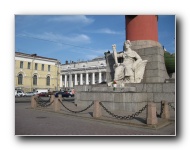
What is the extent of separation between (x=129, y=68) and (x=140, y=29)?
1.97m

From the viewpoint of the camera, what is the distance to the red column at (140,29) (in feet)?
29.7

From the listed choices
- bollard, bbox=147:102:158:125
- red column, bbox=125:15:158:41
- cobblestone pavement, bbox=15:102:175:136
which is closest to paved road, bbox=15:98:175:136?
cobblestone pavement, bbox=15:102:175:136

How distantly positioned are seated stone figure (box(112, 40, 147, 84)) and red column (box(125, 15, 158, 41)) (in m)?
0.70

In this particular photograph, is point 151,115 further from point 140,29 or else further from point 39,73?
point 140,29

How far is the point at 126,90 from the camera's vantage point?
8.09 meters

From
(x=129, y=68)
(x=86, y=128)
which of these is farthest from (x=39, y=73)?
(x=129, y=68)

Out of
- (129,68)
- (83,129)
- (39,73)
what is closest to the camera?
(83,129)

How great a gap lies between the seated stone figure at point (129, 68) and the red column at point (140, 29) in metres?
0.70

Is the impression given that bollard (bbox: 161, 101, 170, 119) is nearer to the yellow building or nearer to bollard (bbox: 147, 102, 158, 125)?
bollard (bbox: 147, 102, 158, 125)

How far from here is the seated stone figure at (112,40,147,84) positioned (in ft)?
28.7

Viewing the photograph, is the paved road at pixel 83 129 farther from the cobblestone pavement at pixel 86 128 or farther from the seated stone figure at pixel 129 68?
the seated stone figure at pixel 129 68

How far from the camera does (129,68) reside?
343 inches

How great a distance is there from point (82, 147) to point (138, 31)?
605cm
